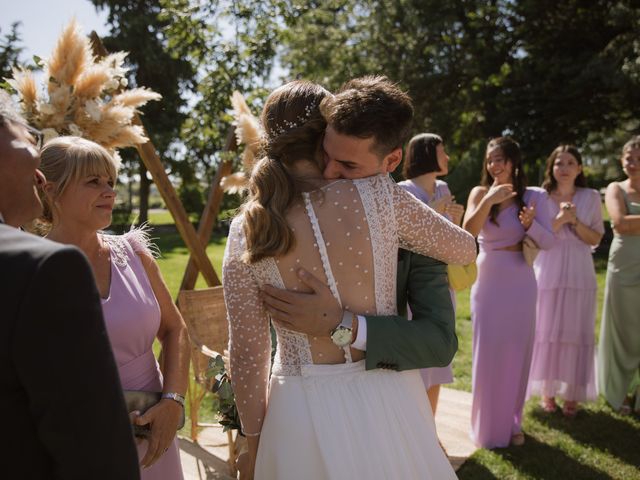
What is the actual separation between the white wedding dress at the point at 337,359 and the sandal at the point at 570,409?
3.65 metres

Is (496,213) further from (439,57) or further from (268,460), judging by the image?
(439,57)

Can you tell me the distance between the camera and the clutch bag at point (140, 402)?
2049mm

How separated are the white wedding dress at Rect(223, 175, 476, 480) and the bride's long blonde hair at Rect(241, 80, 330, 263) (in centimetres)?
6

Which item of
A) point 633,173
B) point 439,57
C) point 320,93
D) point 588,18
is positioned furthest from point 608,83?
point 320,93

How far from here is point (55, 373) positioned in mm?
953

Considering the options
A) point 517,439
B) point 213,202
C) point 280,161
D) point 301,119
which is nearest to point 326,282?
point 280,161

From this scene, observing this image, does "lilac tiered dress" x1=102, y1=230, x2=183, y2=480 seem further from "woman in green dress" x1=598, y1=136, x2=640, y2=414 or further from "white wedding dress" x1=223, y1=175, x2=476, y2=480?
"woman in green dress" x1=598, y1=136, x2=640, y2=414

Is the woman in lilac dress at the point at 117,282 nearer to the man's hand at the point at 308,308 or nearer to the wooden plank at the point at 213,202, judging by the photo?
the man's hand at the point at 308,308

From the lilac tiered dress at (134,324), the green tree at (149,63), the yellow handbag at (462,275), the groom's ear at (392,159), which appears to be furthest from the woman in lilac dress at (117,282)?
the green tree at (149,63)

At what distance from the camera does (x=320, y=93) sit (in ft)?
5.76

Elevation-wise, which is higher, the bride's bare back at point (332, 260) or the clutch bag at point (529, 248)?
the bride's bare back at point (332, 260)

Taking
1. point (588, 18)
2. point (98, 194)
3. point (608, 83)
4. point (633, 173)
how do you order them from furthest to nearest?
point (588, 18) < point (608, 83) < point (633, 173) < point (98, 194)

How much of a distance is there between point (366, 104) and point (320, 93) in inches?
8.0

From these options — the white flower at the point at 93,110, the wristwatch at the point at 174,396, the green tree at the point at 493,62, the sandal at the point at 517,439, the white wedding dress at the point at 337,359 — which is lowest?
the sandal at the point at 517,439
